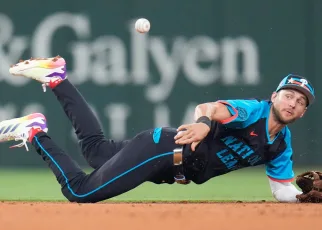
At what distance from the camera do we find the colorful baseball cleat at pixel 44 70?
5.92m

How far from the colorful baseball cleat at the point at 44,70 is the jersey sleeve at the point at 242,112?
4.68 ft

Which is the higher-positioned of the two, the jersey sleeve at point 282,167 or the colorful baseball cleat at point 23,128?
the colorful baseball cleat at point 23,128

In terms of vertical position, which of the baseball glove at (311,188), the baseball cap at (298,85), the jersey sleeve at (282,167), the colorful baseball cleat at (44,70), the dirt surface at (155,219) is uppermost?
the colorful baseball cleat at (44,70)

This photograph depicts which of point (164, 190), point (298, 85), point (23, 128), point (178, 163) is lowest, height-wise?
point (164, 190)

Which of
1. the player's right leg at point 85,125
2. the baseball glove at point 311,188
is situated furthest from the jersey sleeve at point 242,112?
the player's right leg at point 85,125

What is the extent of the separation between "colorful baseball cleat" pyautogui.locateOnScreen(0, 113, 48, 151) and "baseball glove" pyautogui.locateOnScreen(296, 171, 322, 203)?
70.9 inches

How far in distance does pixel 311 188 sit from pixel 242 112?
3.25ft

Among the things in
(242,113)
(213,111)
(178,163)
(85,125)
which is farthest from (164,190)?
(213,111)

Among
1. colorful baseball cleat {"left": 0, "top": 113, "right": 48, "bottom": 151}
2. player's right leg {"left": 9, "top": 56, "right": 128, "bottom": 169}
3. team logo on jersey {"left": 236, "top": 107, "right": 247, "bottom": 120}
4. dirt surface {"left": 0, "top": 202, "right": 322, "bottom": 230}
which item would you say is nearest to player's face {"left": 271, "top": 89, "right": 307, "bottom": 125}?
team logo on jersey {"left": 236, "top": 107, "right": 247, "bottom": 120}

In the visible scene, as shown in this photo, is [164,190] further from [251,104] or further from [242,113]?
[242,113]

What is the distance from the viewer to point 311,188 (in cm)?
569

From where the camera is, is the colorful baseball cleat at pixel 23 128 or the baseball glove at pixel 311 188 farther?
the colorful baseball cleat at pixel 23 128

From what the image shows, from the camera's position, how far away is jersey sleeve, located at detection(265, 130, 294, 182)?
5492 millimetres

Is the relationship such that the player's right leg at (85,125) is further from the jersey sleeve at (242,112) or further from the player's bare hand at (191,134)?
the player's bare hand at (191,134)
